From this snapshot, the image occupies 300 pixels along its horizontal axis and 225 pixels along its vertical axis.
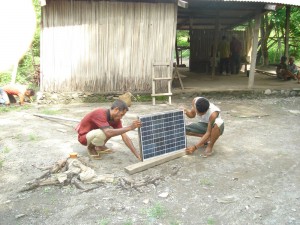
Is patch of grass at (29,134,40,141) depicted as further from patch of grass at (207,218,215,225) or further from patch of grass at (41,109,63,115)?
patch of grass at (207,218,215,225)

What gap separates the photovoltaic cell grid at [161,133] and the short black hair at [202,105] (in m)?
0.30

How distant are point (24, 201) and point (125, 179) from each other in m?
1.33

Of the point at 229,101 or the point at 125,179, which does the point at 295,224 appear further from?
the point at 229,101

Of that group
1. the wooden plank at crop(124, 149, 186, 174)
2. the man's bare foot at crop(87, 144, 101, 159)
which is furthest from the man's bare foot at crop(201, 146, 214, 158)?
the man's bare foot at crop(87, 144, 101, 159)

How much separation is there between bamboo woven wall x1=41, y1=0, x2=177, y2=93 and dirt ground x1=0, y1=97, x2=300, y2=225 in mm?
2507

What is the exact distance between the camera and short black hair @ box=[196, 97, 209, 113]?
17.6 feet

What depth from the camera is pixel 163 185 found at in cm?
459

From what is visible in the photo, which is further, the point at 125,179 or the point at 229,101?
the point at 229,101

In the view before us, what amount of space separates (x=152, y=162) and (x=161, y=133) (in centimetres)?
46

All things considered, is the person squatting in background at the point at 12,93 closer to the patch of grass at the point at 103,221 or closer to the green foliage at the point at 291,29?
the patch of grass at the point at 103,221

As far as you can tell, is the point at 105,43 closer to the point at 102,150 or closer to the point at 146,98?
the point at 146,98

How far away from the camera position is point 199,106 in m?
5.37

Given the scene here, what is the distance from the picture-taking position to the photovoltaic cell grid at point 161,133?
487 centimetres

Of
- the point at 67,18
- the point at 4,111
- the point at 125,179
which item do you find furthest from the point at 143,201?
the point at 67,18
